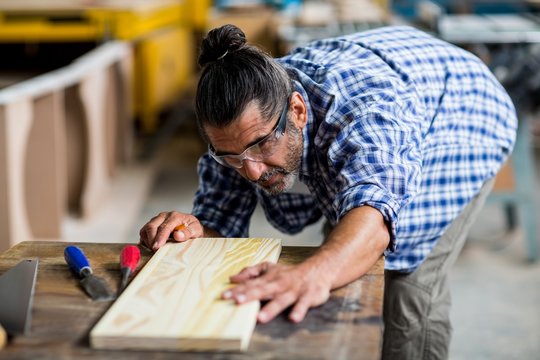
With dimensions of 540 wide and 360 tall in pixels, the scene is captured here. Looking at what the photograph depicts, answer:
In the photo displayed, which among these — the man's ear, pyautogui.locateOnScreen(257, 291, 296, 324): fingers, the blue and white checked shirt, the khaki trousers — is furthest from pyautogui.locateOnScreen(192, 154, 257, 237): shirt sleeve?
pyautogui.locateOnScreen(257, 291, 296, 324): fingers

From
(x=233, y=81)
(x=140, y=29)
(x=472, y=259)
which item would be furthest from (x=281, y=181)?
(x=140, y=29)

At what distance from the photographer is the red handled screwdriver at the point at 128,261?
143 cm

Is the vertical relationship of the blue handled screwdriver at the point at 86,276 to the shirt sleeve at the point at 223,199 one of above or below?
above

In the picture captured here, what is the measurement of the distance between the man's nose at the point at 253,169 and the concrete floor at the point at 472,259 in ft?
5.87

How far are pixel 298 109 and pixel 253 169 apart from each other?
0.17 metres

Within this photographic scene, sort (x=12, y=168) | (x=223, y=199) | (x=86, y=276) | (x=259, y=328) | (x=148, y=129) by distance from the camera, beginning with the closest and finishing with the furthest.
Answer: (x=259, y=328)
(x=86, y=276)
(x=223, y=199)
(x=12, y=168)
(x=148, y=129)

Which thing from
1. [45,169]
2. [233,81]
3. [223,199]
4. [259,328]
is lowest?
[45,169]

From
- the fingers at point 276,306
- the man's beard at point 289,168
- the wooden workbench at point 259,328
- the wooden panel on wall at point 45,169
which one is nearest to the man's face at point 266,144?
the man's beard at point 289,168

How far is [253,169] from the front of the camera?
67.9 inches

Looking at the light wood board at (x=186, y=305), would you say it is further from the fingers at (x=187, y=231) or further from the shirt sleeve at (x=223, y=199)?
the shirt sleeve at (x=223, y=199)

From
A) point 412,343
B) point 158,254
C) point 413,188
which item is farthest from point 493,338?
point 158,254

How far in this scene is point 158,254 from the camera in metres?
1.56

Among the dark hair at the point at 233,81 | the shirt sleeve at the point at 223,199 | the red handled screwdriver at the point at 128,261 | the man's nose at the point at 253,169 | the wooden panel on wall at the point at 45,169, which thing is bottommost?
the wooden panel on wall at the point at 45,169

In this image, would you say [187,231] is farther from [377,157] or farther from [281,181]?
[377,157]
